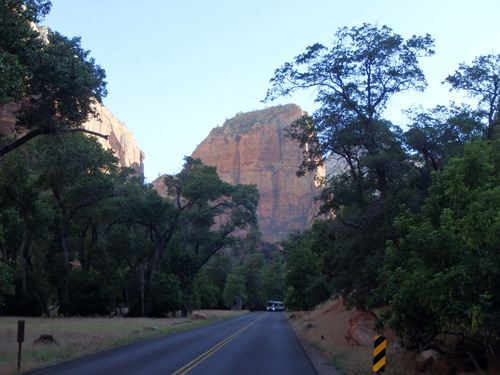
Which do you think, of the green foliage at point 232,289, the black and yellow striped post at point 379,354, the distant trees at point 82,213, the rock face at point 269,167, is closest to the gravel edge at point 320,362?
the black and yellow striped post at point 379,354

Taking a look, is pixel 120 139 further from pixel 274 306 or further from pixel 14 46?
pixel 14 46

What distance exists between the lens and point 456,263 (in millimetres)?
10953

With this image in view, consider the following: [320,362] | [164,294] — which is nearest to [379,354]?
[320,362]

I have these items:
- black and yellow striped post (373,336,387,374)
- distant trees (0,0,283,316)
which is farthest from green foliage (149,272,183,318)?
black and yellow striped post (373,336,387,374)

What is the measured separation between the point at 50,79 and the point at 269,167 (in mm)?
157963

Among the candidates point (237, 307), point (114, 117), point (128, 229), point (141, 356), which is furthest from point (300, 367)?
point (114, 117)

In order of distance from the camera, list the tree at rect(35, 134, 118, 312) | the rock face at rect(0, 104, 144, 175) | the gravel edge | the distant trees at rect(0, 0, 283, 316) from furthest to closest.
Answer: the rock face at rect(0, 104, 144, 175) < the tree at rect(35, 134, 118, 312) < the distant trees at rect(0, 0, 283, 316) < the gravel edge

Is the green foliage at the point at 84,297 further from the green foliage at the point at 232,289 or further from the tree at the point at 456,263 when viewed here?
the green foliage at the point at 232,289

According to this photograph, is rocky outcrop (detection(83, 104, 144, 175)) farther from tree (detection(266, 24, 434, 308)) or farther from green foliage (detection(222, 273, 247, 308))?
tree (detection(266, 24, 434, 308))

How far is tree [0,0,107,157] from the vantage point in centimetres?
1550

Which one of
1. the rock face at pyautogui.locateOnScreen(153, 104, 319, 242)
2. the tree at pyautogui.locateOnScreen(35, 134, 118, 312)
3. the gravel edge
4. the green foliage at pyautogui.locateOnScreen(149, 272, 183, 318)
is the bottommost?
the gravel edge

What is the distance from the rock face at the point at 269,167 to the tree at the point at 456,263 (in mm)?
150951

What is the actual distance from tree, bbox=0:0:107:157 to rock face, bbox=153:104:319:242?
145705 millimetres

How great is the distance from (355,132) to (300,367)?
12005 millimetres
